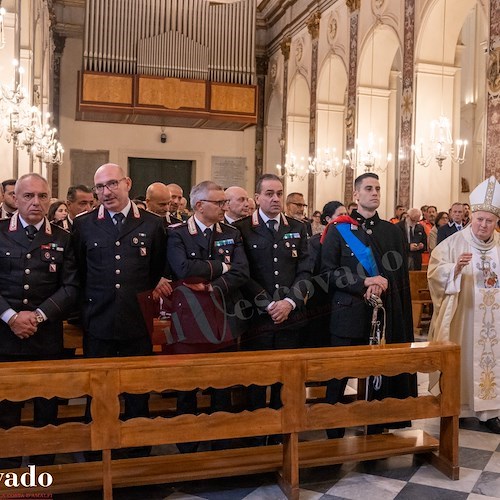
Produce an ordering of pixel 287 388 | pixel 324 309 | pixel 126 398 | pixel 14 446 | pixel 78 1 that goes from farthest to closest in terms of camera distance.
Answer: pixel 78 1 → pixel 324 309 → pixel 126 398 → pixel 287 388 → pixel 14 446

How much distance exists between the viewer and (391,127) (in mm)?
15570

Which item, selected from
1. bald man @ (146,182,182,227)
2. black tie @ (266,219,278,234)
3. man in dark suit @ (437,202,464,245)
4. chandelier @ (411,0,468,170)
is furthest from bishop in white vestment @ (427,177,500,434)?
chandelier @ (411,0,468,170)

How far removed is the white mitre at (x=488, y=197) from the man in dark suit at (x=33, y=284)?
2670 millimetres

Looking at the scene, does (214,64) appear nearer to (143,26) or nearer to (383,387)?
(143,26)

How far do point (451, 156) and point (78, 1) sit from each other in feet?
39.9

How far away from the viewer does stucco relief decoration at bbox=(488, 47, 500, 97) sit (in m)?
9.36

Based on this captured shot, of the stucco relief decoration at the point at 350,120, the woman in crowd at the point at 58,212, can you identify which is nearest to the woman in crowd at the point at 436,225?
the stucco relief decoration at the point at 350,120

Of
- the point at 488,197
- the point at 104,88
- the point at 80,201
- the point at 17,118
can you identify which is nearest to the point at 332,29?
the point at 104,88

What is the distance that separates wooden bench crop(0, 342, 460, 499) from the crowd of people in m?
0.38

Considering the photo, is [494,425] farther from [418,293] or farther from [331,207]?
[418,293]

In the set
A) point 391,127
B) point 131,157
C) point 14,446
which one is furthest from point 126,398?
point 131,157

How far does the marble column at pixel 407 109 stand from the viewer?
1155 centimetres

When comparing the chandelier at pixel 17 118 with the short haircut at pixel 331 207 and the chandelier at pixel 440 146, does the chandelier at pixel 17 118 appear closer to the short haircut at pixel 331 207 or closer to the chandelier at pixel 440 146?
the short haircut at pixel 331 207

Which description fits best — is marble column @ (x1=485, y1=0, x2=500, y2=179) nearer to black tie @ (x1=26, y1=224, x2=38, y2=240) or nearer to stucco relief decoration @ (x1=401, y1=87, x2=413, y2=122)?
stucco relief decoration @ (x1=401, y1=87, x2=413, y2=122)
